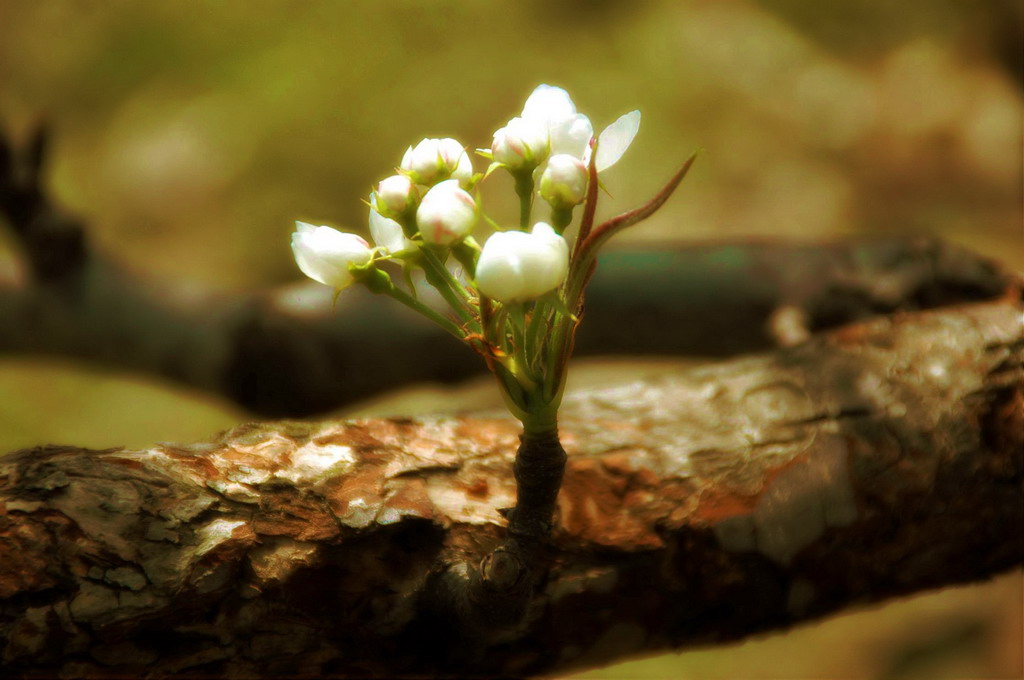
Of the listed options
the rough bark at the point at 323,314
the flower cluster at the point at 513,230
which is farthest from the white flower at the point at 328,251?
the rough bark at the point at 323,314

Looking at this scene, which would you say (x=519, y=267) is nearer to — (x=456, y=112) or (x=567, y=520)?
(x=567, y=520)

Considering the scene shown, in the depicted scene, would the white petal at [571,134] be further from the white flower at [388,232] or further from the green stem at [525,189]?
the white flower at [388,232]

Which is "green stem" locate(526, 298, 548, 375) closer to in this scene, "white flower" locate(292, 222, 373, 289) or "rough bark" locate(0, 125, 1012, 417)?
"white flower" locate(292, 222, 373, 289)

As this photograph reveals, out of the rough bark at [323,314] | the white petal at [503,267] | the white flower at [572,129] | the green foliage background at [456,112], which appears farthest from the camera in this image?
the green foliage background at [456,112]

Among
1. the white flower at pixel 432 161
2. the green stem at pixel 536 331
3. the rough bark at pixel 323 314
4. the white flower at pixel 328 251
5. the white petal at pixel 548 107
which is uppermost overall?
the rough bark at pixel 323 314

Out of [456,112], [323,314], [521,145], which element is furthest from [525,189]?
[456,112]

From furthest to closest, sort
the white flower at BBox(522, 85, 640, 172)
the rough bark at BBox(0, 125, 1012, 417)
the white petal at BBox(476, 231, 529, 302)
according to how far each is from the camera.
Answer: the rough bark at BBox(0, 125, 1012, 417) < the white flower at BBox(522, 85, 640, 172) < the white petal at BBox(476, 231, 529, 302)

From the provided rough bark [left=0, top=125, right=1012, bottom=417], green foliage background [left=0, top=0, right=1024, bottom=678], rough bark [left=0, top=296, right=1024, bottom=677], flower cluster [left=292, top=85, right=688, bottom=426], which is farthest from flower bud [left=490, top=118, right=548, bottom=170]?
green foliage background [left=0, top=0, right=1024, bottom=678]
